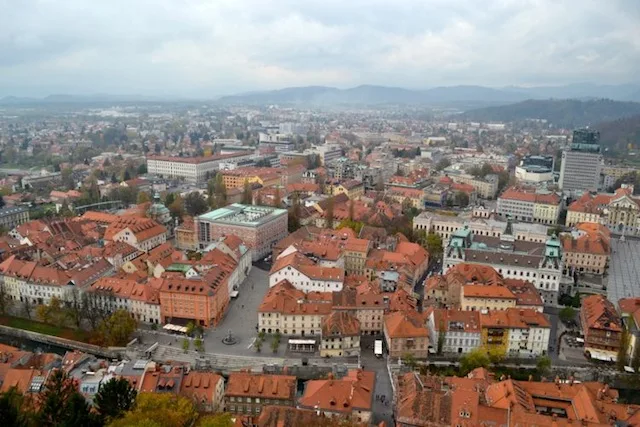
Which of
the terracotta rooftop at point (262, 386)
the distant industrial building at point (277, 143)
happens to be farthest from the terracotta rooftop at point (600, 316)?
the distant industrial building at point (277, 143)

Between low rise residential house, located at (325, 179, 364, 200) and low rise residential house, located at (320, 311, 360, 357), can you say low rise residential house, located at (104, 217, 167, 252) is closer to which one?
low rise residential house, located at (320, 311, 360, 357)

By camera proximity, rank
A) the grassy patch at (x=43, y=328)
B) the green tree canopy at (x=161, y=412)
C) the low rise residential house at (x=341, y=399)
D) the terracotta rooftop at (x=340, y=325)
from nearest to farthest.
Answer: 1. the green tree canopy at (x=161, y=412)
2. the low rise residential house at (x=341, y=399)
3. the terracotta rooftop at (x=340, y=325)
4. the grassy patch at (x=43, y=328)

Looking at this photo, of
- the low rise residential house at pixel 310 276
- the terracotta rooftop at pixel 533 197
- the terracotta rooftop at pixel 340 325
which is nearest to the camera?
the terracotta rooftop at pixel 340 325

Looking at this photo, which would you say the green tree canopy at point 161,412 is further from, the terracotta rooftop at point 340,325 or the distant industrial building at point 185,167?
the distant industrial building at point 185,167

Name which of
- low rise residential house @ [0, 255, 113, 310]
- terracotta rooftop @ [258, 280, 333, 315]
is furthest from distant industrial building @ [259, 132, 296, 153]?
terracotta rooftop @ [258, 280, 333, 315]

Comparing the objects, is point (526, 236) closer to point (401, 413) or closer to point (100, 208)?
point (401, 413)

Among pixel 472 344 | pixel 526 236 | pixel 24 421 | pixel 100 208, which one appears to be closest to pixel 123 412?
pixel 24 421

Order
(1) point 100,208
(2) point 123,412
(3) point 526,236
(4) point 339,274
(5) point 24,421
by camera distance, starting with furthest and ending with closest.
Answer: (1) point 100,208
(3) point 526,236
(4) point 339,274
(2) point 123,412
(5) point 24,421
